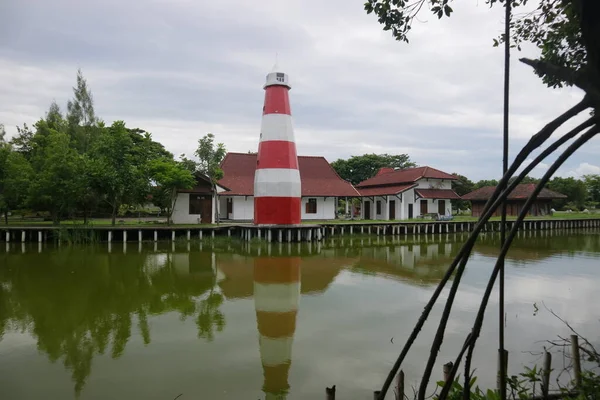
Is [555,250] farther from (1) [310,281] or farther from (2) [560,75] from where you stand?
(2) [560,75]

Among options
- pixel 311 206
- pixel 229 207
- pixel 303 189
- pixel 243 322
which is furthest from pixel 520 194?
pixel 243 322

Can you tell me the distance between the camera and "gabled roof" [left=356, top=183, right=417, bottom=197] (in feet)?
91.0

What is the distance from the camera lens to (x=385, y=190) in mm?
29453

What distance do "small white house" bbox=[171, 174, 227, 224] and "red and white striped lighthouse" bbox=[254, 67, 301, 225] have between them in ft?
16.9

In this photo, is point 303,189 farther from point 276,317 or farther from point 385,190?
point 276,317

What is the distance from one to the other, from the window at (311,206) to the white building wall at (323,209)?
7.2 inches

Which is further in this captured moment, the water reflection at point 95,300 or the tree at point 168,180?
the tree at point 168,180

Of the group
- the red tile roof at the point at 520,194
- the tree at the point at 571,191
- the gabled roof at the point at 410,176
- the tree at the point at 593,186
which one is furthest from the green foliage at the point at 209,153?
the tree at the point at 593,186

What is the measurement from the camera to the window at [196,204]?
2328cm

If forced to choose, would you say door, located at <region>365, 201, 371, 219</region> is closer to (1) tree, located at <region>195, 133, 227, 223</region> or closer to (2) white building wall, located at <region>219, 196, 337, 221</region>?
(2) white building wall, located at <region>219, 196, 337, 221</region>

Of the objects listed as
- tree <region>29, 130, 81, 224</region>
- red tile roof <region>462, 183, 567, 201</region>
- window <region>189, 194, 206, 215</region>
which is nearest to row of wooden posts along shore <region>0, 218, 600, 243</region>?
tree <region>29, 130, 81, 224</region>

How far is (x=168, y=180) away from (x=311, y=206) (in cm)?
948

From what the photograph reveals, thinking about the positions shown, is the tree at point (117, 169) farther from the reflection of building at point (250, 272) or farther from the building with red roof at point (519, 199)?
the building with red roof at point (519, 199)

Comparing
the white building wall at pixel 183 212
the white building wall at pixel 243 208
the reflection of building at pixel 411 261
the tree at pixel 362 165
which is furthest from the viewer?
the tree at pixel 362 165
